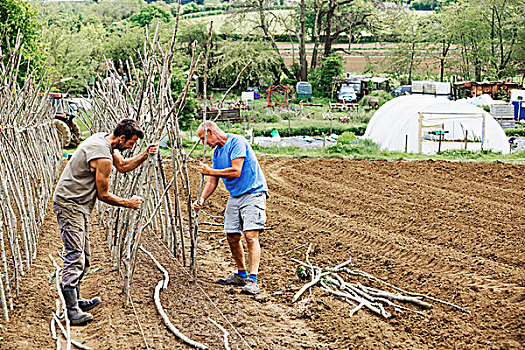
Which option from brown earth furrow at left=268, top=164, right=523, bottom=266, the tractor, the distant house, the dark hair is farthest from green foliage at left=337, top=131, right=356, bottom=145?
the distant house

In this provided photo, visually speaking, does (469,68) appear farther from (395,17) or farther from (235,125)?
(235,125)

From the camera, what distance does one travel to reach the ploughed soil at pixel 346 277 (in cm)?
413

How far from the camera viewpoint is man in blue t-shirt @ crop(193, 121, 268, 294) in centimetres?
517

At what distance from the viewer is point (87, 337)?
163 inches

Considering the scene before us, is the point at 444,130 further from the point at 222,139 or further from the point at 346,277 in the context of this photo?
the point at 222,139

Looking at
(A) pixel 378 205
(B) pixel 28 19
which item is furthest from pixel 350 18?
(A) pixel 378 205

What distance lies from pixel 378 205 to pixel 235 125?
14.0 m

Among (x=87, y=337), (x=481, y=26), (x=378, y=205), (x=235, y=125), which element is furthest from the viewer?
(x=481, y=26)

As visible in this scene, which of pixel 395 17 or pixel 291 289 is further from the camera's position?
pixel 395 17

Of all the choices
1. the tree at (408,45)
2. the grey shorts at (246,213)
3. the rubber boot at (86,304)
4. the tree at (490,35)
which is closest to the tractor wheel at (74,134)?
the grey shorts at (246,213)

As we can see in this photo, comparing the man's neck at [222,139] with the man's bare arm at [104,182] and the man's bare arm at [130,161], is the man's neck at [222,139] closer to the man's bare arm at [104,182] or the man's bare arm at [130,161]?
the man's bare arm at [130,161]

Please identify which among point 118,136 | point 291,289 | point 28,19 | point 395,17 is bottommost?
point 291,289

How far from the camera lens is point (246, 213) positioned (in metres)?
5.21

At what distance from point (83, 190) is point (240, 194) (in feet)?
4.87
